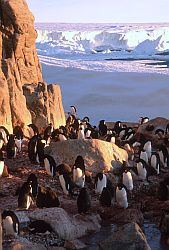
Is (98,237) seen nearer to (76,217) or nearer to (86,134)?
(76,217)

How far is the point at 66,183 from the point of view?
11867 millimetres

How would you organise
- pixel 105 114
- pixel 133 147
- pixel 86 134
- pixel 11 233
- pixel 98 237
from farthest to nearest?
pixel 105 114 < pixel 86 134 < pixel 133 147 < pixel 98 237 < pixel 11 233

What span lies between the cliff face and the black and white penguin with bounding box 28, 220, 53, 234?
8.45 m

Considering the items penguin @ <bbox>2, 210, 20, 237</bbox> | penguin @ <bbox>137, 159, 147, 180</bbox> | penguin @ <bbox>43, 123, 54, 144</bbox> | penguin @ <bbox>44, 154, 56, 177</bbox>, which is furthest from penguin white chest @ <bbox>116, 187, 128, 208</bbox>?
penguin @ <bbox>43, 123, 54, 144</bbox>

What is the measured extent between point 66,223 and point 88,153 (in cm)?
427

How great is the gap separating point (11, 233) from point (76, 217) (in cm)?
163

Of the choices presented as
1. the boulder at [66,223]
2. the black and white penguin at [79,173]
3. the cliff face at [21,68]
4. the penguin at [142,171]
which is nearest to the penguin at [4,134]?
the cliff face at [21,68]

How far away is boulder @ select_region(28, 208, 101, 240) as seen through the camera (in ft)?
30.6

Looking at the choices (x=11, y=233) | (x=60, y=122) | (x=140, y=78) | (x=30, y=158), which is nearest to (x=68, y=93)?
(x=140, y=78)

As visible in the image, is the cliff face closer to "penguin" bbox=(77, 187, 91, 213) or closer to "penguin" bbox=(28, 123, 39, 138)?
"penguin" bbox=(28, 123, 39, 138)

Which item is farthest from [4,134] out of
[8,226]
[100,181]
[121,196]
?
[8,226]

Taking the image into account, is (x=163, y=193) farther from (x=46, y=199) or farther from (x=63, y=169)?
(x=46, y=199)

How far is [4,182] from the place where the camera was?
1233 cm

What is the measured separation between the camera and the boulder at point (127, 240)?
8461 millimetres
